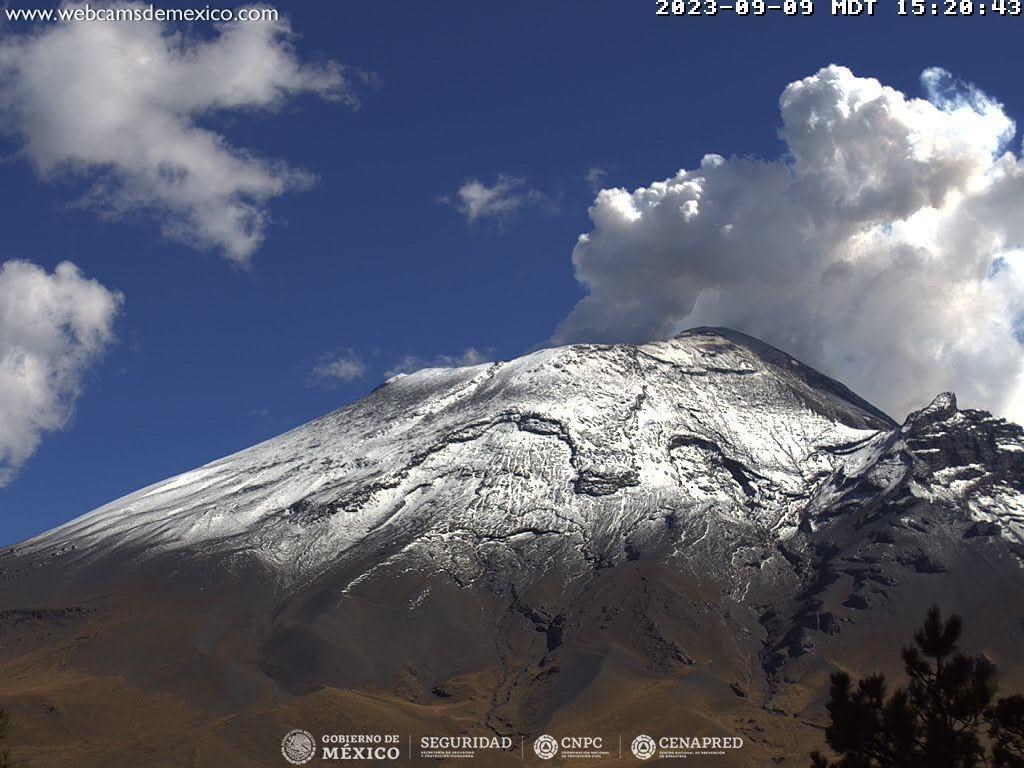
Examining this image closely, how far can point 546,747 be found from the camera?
158375 millimetres

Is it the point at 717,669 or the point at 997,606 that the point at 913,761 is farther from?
the point at 997,606

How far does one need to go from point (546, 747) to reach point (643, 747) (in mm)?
11789

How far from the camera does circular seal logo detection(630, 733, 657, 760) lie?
154 metres

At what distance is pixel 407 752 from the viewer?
15538 centimetres

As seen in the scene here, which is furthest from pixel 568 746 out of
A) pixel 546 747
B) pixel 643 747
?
pixel 643 747

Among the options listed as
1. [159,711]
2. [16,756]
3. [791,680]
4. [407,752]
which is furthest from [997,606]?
[16,756]

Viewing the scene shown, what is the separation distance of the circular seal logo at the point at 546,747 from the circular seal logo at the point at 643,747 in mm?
9448

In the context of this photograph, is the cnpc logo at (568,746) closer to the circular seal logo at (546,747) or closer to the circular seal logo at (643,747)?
the circular seal logo at (546,747)

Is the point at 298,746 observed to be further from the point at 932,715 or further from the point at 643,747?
the point at 932,715

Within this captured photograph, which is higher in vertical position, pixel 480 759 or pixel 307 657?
pixel 307 657

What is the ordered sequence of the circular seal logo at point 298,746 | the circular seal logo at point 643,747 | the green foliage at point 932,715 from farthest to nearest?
the circular seal logo at point 643,747 < the circular seal logo at point 298,746 < the green foliage at point 932,715

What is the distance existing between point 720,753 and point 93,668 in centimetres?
8760

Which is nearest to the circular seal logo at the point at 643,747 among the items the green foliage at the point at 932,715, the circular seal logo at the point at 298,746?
the circular seal logo at the point at 298,746

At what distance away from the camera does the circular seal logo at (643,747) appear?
154 m
